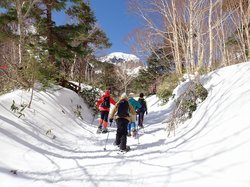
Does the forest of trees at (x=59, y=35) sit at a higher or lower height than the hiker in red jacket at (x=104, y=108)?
higher

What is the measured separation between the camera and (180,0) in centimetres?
1455

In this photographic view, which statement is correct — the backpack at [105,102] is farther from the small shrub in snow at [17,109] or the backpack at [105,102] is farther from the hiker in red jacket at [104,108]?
the small shrub in snow at [17,109]

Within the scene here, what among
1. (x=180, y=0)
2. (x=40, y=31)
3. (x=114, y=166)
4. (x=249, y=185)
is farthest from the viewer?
(x=180, y=0)

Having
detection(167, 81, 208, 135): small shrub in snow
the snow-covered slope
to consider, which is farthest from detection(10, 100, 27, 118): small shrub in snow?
detection(167, 81, 208, 135): small shrub in snow

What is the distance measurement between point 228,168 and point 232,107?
6.81ft

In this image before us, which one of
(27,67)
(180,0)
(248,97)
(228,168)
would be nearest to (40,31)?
(27,67)

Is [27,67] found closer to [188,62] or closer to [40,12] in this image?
[40,12]

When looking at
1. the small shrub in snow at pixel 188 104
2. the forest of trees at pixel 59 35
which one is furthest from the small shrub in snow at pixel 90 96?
the small shrub in snow at pixel 188 104

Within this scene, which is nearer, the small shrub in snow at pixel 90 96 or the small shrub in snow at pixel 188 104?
the small shrub in snow at pixel 188 104

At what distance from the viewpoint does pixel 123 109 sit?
648 cm

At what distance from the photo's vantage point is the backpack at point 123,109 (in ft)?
21.1

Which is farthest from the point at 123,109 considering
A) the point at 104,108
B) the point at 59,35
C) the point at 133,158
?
the point at 59,35

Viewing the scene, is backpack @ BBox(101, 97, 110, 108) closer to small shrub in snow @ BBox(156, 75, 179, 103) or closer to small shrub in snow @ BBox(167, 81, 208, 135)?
small shrub in snow @ BBox(167, 81, 208, 135)

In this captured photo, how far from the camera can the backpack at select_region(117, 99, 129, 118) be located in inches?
253
